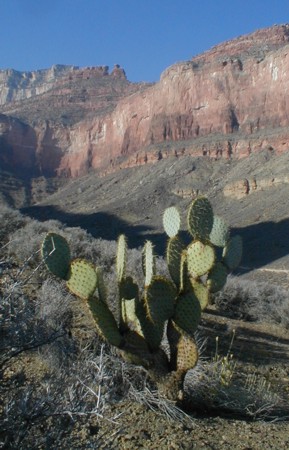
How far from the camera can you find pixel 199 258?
5316 mm

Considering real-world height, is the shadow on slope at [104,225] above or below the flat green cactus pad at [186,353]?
above

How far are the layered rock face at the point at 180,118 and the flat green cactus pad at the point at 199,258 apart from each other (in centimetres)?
5275

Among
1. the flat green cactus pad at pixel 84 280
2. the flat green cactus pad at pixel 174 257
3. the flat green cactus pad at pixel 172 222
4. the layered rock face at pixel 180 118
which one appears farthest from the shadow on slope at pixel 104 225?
the flat green cactus pad at pixel 84 280

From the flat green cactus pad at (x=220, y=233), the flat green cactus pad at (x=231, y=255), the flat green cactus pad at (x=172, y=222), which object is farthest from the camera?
the flat green cactus pad at (x=220, y=233)

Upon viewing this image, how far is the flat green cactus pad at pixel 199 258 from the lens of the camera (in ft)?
17.3

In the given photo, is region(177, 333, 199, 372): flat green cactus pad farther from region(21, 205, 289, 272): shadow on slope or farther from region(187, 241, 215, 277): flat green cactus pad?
region(21, 205, 289, 272): shadow on slope

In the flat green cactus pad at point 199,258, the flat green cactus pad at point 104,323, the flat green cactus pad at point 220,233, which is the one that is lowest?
the flat green cactus pad at point 104,323

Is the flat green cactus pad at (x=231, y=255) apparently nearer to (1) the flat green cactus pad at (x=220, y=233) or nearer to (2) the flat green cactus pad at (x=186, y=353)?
(1) the flat green cactus pad at (x=220, y=233)

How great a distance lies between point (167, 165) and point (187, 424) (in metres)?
64.2

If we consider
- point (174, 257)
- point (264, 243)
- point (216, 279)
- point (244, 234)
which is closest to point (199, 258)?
Result: point (174, 257)

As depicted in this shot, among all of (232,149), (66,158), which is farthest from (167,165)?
(66,158)

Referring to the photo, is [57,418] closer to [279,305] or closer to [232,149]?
[279,305]

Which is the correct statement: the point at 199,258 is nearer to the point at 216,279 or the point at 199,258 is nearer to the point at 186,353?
the point at 186,353

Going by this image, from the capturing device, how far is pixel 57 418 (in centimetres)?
269
